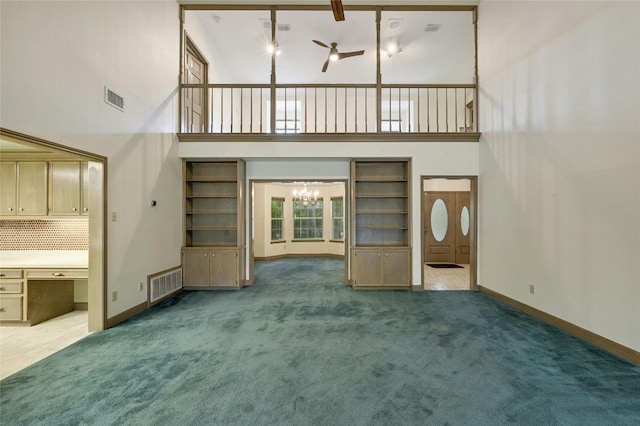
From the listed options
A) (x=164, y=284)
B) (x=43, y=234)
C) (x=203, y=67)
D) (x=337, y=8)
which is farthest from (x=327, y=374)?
(x=203, y=67)

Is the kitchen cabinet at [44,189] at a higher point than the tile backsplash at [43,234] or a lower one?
higher

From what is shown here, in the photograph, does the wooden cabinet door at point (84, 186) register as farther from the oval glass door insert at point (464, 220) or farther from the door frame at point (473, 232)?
the oval glass door insert at point (464, 220)

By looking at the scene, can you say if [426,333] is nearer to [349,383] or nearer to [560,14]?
[349,383]

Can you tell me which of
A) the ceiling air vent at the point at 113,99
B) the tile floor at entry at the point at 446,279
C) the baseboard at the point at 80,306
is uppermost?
the ceiling air vent at the point at 113,99

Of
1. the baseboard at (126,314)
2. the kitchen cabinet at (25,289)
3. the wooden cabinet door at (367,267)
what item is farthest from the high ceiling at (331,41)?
the baseboard at (126,314)

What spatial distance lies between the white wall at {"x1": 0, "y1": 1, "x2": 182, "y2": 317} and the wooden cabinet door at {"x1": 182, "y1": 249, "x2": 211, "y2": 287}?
0.19 metres

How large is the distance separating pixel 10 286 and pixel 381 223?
5.60 meters

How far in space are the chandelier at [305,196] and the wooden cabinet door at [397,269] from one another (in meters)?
4.35

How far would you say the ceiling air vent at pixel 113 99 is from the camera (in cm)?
327

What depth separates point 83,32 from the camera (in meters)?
2.93

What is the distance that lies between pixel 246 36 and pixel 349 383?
6.84 meters

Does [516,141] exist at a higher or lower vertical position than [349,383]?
higher

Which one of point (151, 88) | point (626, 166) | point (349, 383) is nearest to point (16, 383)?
point (349, 383)

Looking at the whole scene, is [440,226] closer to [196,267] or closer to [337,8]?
[196,267]
